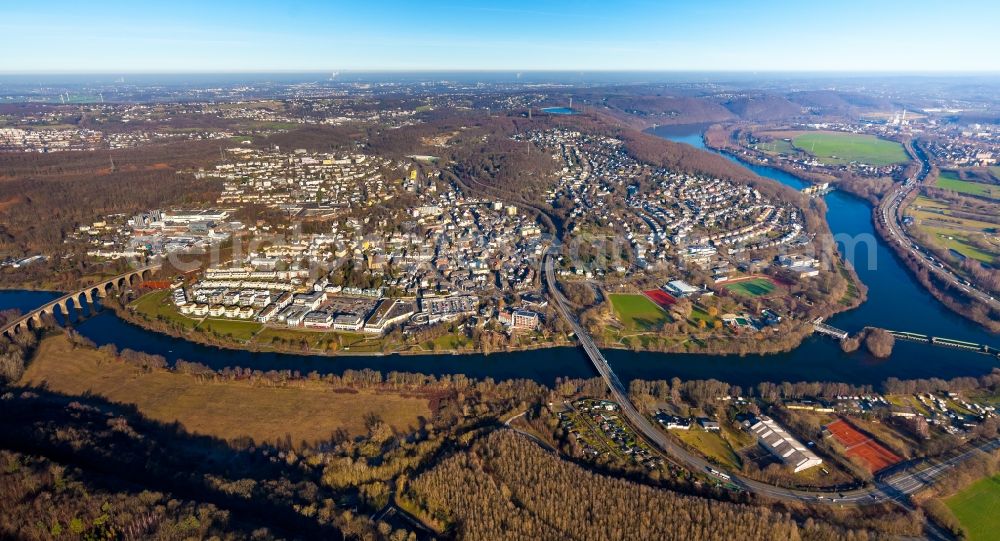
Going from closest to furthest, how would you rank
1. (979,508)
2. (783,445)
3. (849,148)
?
(979,508), (783,445), (849,148)

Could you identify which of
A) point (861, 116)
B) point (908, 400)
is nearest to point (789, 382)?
point (908, 400)

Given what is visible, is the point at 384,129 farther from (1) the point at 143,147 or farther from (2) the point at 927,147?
(2) the point at 927,147

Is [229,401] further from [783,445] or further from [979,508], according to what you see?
[979,508]

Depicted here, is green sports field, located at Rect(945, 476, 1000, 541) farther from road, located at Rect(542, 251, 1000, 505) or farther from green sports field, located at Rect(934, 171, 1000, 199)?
green sports field, located at Rect(934, 171, 1000, 199)

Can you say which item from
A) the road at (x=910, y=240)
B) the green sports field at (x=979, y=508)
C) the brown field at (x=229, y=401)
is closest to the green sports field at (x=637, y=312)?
the brown field at (x=229, y=401)

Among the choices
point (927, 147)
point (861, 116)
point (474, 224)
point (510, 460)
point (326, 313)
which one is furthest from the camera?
point (861, 116)

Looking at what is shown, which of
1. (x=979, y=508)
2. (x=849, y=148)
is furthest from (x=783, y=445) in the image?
(x=849, y=148)
